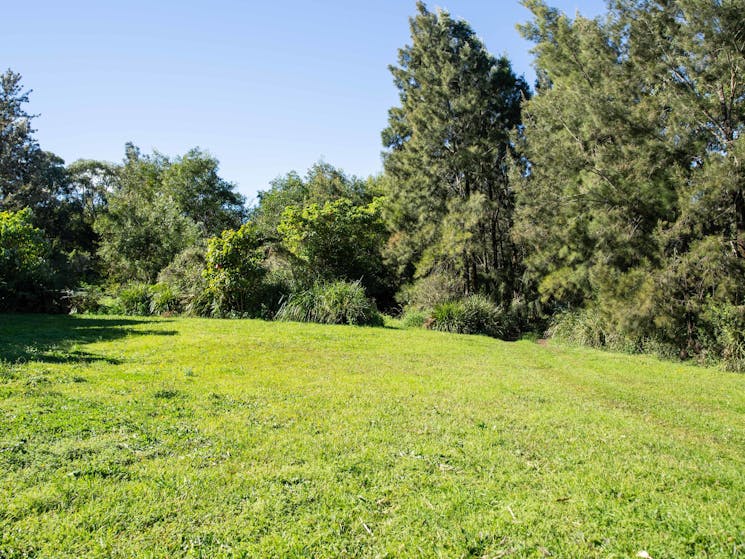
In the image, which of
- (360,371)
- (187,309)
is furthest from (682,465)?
(187,309)

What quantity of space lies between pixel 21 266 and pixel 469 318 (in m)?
13.7

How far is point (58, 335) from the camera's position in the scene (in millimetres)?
9391

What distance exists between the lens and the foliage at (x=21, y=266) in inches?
531

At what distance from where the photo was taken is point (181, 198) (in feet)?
103

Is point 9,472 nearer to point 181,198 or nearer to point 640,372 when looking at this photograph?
point 640,372

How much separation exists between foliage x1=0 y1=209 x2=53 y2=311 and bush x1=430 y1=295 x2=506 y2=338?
1203cm

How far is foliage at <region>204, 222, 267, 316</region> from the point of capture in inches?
555

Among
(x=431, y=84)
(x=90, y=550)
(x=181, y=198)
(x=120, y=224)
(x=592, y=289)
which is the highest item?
(x=431, y=84)

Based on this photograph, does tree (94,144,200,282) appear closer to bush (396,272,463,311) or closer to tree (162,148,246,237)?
bush (396,272,463,311)

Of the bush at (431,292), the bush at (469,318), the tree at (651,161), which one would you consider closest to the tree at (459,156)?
the bush at (431,292)

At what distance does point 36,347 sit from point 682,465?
9.09 m

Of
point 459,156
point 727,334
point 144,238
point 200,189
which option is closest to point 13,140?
point 200,189

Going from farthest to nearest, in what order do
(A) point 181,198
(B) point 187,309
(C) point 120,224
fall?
(A) point 181,198, (C) point 120,224, (B) point 187,309

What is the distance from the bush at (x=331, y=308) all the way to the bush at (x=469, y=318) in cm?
234
